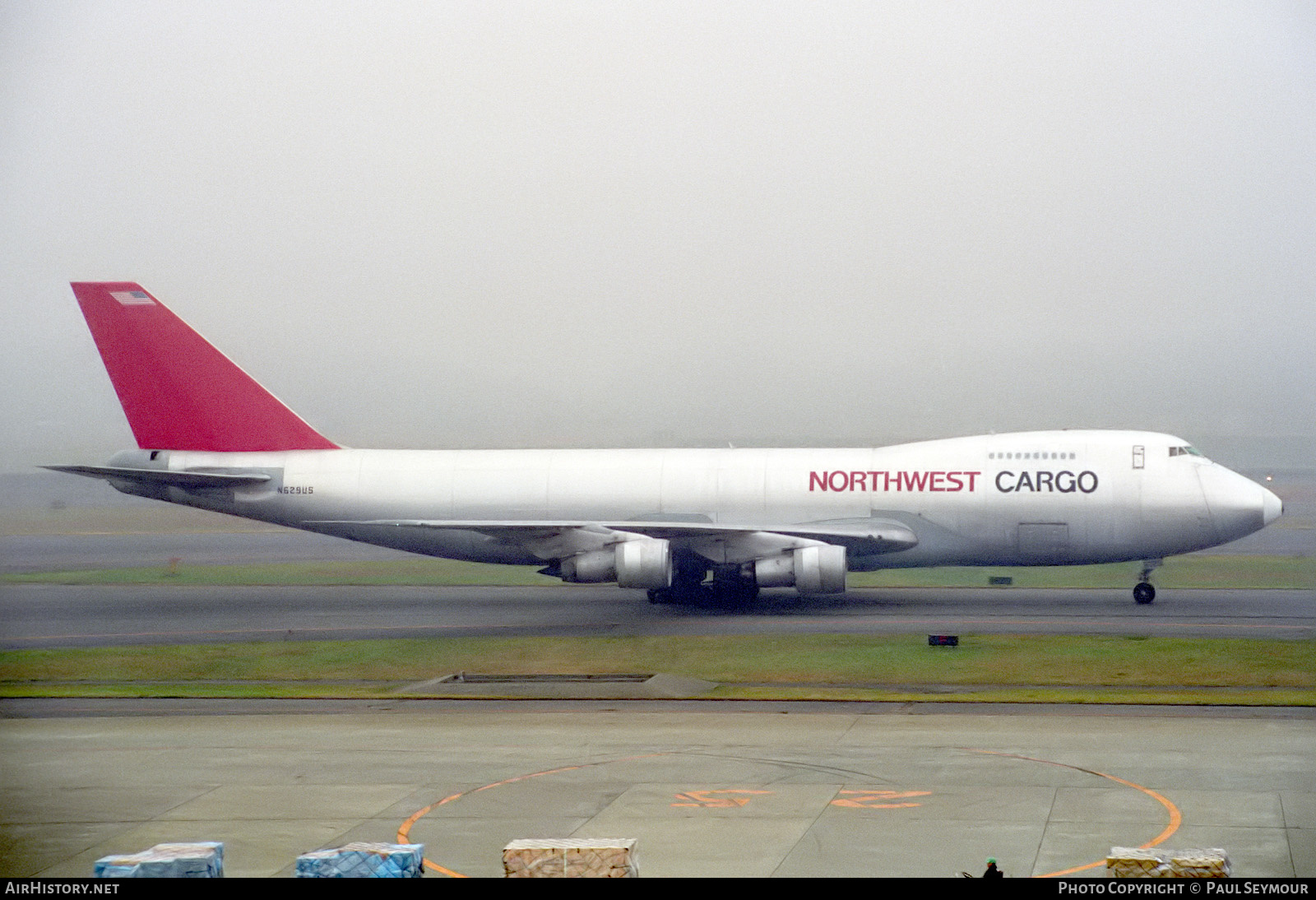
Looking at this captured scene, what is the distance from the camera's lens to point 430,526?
3284 cm

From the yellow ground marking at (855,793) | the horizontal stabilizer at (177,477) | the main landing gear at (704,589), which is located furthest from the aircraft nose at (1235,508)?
the horizontal stabilizer at (177,477)

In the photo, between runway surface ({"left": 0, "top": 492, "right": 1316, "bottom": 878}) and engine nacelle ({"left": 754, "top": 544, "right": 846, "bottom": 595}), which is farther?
engine nacelle ({"left": 754, "top": 544, "right": 846, "bottom": 595})

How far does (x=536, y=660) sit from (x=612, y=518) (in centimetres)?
851

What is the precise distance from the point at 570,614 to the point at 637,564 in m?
2.72

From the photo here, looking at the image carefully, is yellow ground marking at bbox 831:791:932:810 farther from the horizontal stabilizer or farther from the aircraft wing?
the horizontal stabilizer

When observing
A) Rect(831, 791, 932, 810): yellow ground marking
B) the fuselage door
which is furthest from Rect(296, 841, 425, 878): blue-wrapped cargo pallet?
the fuselage door

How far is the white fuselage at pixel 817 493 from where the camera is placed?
32344mm

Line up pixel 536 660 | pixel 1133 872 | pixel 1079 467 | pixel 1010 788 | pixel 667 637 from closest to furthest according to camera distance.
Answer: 1. pixel 1133 872
2. pixel 1010 788
3. pixel 536 660
4. pixel 667 637
5. pixel 1079 467

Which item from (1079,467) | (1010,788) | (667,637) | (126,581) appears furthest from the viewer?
(126,581)

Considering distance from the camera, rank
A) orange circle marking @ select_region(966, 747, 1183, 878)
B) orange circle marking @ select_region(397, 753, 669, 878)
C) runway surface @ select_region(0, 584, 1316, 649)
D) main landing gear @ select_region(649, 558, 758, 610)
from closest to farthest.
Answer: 1. orange circle marking @ select_region(966, 747, 1183, 878)
2. orange circle marking @ select_region(397, 753, 669, 878)
3. runway surface @ select_region(0, 584, 1316, 649)
4. main landing gear @ select_region(649, 558, 758, 610)

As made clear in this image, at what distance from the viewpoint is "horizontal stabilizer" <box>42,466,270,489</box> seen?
109ft

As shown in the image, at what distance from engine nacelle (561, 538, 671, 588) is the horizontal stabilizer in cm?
990
